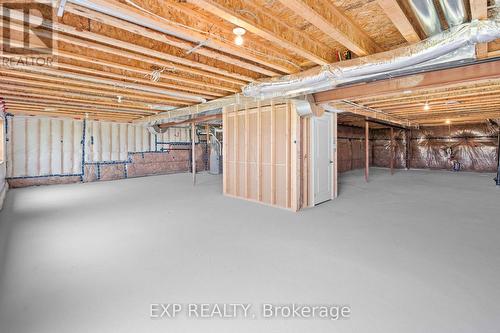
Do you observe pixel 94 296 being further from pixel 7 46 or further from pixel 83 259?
pixel 7 46

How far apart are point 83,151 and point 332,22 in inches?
323

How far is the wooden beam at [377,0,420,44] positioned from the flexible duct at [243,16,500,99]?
0.10 meters

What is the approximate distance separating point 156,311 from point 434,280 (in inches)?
85.4

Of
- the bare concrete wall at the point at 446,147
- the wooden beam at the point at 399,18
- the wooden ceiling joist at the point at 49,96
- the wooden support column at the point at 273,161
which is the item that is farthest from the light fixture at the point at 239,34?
the bare concrete wall at the point at 446,147

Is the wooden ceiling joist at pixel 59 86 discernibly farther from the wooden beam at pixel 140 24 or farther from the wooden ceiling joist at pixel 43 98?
the wooden beam at pixel 140 24

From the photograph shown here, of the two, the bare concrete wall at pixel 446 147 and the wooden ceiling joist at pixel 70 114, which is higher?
the wooden ceiling joist at pixel 70 114

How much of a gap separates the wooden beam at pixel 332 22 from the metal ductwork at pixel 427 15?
53 centimetres

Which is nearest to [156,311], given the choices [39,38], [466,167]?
[39,38]

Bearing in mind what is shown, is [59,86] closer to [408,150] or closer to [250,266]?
[250,266]

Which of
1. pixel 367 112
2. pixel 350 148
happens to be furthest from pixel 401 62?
pixel 350 148

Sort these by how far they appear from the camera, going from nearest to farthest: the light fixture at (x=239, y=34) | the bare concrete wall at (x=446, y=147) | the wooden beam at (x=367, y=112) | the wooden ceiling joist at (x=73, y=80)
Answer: the light fixture at (x=239, y=34) < the wooden ceiling joist at (x=73, y=80) < the wooden beam at (x=367, y=112) < the bare concrete wall at (x=446, y=147)

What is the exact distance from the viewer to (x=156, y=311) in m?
1.66

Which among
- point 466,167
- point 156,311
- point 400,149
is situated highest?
point 400,149

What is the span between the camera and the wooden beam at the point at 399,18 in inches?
68.7
